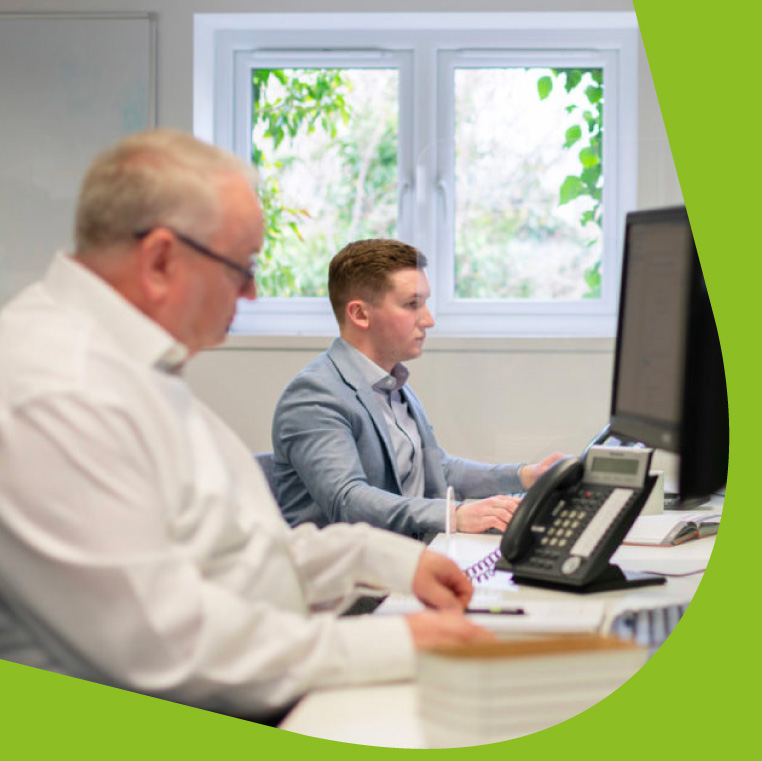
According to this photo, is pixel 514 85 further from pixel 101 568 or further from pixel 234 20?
pixel 101 568

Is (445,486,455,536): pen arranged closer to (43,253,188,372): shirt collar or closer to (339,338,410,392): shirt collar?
(339,338,410,392): shirt collar

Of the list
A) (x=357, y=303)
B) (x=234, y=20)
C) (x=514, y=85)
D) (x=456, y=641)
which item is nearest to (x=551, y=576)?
(x=456, y=641)

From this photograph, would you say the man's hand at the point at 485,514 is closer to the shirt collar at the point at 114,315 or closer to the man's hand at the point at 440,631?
the man's hand at the point at 440,631

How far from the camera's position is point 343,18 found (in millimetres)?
1652

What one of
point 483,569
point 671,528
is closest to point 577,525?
point 483,569

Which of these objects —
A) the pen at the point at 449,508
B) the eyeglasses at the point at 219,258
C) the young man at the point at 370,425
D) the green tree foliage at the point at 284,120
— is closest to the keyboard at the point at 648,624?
the young man at the point at 370,425

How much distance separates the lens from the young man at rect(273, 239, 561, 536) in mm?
1346

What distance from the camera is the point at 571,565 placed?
3.86 feet

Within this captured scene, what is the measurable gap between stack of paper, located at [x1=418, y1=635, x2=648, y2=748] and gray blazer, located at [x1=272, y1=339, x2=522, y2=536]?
1.80ft

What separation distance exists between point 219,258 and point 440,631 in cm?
41

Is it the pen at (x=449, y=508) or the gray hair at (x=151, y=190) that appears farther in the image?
the pen at (x=449, y=508)

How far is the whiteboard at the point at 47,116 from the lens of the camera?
123cm

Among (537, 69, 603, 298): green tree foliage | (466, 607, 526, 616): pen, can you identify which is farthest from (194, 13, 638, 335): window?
(466, 607, 526, 616): pen

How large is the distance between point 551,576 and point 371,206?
0.73 m
